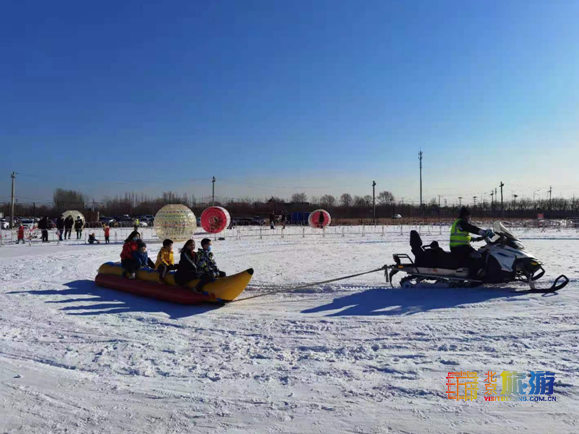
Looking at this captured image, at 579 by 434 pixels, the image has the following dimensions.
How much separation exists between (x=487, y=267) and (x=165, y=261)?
6509 mm

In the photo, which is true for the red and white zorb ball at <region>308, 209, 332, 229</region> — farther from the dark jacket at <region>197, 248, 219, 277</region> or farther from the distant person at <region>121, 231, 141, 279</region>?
the dark jacket at <region>197, 248, 219, 277</region>

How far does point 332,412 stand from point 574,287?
24.7 feet

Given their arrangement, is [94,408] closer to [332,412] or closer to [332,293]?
[332,412]

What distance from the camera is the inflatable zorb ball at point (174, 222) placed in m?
20.7

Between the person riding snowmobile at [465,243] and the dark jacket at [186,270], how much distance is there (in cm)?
506

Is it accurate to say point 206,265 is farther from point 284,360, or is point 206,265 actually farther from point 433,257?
point 433,257

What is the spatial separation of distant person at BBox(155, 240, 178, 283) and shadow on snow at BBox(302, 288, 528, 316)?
2.92 m

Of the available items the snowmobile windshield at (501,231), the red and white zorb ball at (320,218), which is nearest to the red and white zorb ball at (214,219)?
the red and white zorb ball at (320,218)

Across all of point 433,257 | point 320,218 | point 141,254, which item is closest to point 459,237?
point 433,257

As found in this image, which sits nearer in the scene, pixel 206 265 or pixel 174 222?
pixel 206 265

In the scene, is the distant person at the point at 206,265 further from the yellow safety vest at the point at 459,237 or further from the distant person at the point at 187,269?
the yellow safety vest at the point at 459,237

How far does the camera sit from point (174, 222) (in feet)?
67.8

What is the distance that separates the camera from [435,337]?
580 cm

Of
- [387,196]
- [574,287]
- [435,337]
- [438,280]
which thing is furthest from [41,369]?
[387,196]
